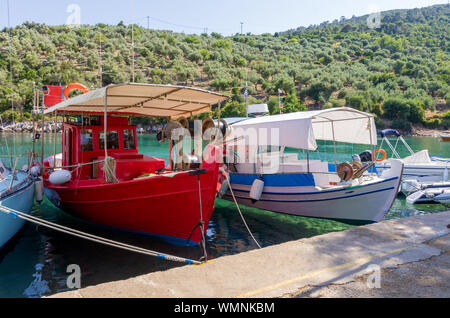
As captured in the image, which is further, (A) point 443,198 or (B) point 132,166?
(A) point 443,198

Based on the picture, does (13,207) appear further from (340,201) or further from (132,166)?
(340,201)

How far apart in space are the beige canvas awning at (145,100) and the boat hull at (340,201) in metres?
4.12

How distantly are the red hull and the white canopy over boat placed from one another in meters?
3.38

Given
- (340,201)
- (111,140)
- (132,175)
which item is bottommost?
(340,201)

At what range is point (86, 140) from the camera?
10109 mm

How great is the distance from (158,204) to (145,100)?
2.90 m

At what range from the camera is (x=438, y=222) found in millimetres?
5520

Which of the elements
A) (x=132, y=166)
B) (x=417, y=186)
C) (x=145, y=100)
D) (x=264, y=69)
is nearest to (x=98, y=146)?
(x=132, y=166)

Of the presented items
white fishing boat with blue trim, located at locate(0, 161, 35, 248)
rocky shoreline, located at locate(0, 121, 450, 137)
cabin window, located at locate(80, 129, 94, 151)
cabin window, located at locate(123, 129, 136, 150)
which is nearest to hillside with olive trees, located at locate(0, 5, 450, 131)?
rocky shoreline, located at locate(0, 121, 450, 137)

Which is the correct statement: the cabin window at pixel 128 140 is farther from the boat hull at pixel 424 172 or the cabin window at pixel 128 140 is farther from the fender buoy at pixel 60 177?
the boat hull at pixel 424 172

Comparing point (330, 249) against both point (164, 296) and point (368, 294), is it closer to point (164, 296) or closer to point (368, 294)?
point (368, 294)

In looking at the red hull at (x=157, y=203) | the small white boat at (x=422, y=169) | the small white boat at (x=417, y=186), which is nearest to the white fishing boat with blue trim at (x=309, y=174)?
the red hull at (x=157, y=203)

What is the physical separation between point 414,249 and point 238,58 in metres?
108

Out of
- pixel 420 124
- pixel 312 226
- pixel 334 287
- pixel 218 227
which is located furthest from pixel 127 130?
pixel 420 124
